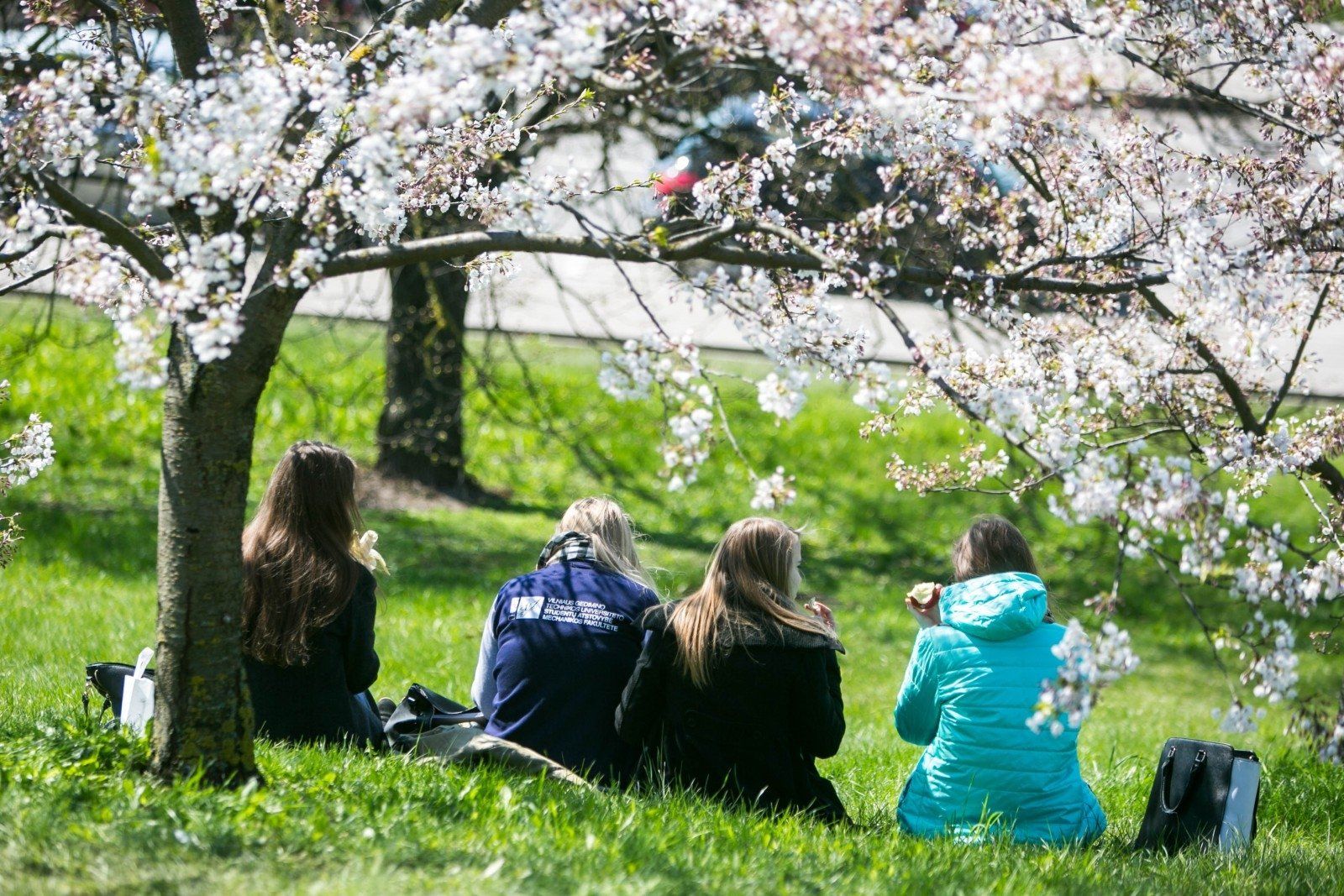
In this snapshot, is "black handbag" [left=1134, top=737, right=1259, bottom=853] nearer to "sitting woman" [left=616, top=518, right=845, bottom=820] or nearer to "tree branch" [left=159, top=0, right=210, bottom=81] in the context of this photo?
"sitting woman" [left=616, top=518, right=845, bottom=820]

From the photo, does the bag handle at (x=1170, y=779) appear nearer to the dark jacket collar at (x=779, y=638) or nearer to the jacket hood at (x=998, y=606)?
the jacket hood at (x=998, y=606)

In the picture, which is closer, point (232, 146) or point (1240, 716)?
point (232, 146)

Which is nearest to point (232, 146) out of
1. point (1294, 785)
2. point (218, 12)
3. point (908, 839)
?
point (218, 12)

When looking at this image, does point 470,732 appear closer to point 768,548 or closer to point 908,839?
point 768,548

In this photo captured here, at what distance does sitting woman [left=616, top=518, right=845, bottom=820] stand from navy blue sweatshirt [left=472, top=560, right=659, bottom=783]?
161 millimetres

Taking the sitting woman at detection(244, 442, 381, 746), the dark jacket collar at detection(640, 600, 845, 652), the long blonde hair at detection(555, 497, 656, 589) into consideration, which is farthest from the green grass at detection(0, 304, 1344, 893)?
the long blonde hair at detection(555, 497, 656, 589)

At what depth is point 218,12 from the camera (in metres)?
4.41

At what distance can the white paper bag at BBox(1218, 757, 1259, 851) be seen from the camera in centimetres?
435

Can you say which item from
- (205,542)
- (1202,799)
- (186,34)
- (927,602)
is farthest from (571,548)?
(1202,799)

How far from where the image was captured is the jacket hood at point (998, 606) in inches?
162

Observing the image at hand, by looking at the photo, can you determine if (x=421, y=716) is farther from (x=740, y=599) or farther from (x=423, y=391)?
(x=423, y=391)

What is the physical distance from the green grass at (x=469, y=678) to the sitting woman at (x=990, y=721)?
0.17 meters

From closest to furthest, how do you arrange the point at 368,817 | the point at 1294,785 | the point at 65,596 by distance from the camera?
the point at 368,817 < the point at 1294,785 < the point at 65,596

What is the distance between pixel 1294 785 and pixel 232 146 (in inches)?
196
